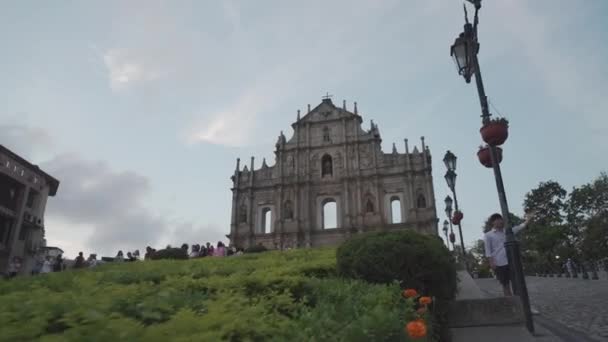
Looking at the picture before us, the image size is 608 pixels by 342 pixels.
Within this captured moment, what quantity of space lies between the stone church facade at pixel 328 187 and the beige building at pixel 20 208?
17.1 metres

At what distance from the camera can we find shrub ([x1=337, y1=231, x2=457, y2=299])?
5.70m

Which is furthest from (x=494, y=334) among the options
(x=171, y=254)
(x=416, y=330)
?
(x=171, y=254)

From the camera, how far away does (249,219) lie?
120 ft

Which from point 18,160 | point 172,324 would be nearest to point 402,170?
point 18,160

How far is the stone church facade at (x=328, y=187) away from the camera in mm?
34281

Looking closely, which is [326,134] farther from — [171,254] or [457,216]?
[171,254]

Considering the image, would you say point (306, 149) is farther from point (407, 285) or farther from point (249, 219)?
point (407, 285)

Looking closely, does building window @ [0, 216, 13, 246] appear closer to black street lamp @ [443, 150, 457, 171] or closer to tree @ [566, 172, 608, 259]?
black street lamp @ [443, 150, 457, 171]

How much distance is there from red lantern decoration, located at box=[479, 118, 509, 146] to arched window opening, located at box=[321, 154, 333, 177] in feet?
100

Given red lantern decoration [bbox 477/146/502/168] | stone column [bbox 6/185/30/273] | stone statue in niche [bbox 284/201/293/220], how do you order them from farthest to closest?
stone statue in niche [bbox 284/201/293/220] → stone column [bbox 6/185/30/273] → red lantern decoration [bbox 477/146/502/168]

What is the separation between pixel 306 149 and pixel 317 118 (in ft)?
12.1

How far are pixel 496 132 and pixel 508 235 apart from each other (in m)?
1.80

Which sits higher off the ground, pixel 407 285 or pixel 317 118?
pixel 317 118

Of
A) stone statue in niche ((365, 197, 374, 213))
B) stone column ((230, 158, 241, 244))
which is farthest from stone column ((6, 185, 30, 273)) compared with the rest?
stone statue in niche ((365, 197, 374, 213))
